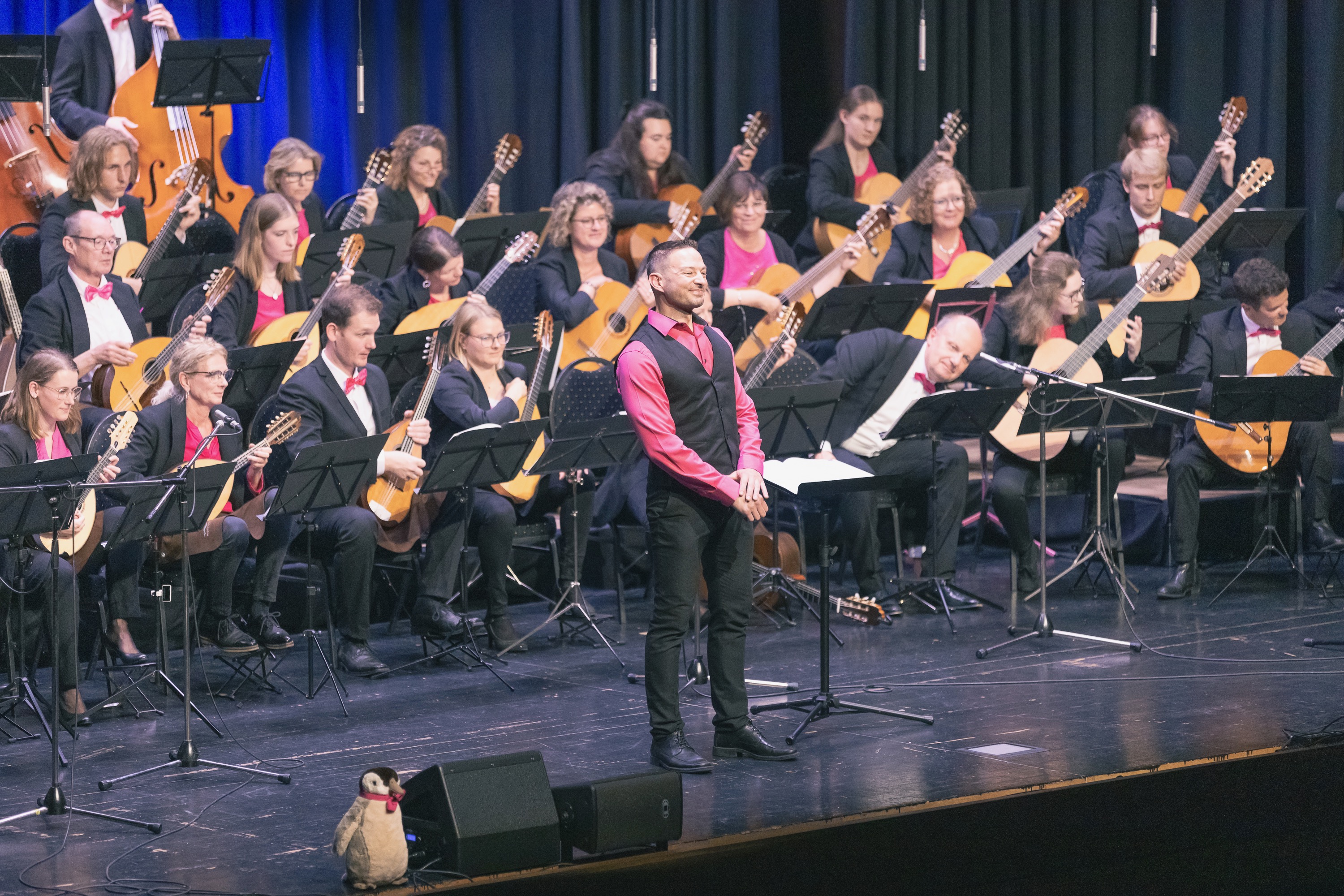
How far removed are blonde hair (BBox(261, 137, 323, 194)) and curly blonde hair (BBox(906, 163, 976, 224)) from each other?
2799mm

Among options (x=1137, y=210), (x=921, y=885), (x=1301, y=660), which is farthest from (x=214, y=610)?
(x=1137, y=210)

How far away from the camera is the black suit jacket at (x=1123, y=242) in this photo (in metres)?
8.53

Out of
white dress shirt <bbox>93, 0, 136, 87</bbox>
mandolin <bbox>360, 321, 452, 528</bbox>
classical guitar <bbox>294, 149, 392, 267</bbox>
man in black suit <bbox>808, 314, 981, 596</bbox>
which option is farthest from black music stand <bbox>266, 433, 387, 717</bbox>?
white dress shirt <bbox>93, 0, 136, 87</bbox>

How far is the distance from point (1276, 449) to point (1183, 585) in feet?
2.63

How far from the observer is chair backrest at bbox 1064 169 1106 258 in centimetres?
920

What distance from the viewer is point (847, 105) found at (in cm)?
905

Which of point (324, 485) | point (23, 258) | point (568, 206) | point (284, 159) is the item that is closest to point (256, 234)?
point (284, 159)

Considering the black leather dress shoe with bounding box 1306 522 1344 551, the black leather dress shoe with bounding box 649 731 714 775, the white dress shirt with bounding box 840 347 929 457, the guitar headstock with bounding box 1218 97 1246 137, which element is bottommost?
the black leather dress shoe with bounding box 649 731 714 775

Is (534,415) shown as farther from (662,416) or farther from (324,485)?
(662,416)

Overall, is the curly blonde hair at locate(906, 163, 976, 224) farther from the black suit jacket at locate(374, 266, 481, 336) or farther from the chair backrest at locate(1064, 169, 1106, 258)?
the black suit jacket at locate(374, 266, 481, 336)

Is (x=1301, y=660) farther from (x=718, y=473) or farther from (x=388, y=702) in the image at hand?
(x=388, y=702)

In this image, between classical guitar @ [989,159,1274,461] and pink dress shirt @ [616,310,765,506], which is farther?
classical guitar @ [989,159,1274,461]

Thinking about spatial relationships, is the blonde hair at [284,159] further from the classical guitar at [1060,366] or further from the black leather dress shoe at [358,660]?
the classical guitar at [1060,366]

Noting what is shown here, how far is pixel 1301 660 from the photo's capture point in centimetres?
621
